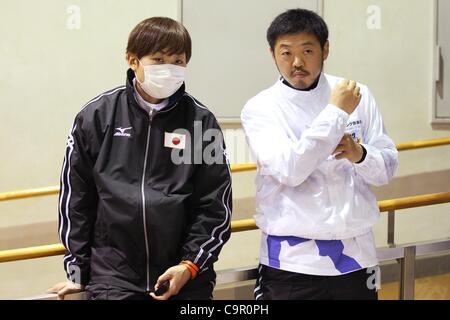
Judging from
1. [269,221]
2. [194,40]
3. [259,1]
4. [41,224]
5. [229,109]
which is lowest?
[41,224]

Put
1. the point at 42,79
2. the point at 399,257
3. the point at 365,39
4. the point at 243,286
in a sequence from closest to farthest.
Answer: the point at 243,286 → the point at 399,257 → the point at 42,79 → the point at 365,39

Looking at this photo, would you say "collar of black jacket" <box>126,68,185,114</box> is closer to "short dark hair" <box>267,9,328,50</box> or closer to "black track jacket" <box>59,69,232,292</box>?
"black track jacket" <box>59,69,232,292</box>

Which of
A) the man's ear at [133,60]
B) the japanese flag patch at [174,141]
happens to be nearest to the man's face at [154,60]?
the man's ear at [133,60]

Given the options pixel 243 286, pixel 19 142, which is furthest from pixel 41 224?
pixel 243 286

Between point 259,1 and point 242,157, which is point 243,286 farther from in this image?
point 259,1

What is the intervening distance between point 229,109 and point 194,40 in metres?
0.53

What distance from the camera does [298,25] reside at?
2.11m

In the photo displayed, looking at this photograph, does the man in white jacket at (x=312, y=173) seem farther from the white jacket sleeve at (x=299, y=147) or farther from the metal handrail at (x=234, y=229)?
the metal handrail at (x=234, y=229)

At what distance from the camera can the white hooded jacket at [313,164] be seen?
1938mm

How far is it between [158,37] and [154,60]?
0.24 ft

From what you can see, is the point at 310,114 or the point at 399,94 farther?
the point at 399,94

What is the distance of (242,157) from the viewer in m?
4.14

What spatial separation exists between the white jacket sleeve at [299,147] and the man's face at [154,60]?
1.24 feet

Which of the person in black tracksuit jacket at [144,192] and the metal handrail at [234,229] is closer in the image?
the person in black tracksuit jacket at [144,192]
